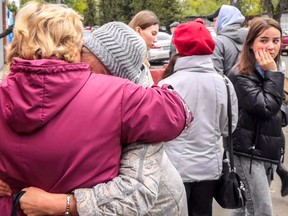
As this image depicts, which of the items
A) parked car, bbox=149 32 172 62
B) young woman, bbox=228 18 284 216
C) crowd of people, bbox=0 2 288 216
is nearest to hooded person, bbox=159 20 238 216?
young woman, bbox=228 18 284 216

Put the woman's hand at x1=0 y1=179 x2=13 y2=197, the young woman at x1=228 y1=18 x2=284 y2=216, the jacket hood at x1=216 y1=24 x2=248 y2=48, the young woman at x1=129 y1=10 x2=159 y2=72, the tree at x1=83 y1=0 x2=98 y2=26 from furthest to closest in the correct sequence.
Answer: the tree at x1=83 y1=0 x2=98 y2=26, the jacket hood at x1=216 y1=24 x2=248 y2=48, the young woman at x1=129 y1=10 x2=159 y2=72, the young woman at x1=228 y1=18 x2=284 y2=216, the woman's hand at x1=0 y1=179 x2=13 y2=197

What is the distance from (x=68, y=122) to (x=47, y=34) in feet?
1.04

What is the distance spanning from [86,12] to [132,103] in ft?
155

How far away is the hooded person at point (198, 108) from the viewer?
10.3 ft

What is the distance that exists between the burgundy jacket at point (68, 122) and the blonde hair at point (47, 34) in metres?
0.06

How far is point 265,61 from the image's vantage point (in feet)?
10.6

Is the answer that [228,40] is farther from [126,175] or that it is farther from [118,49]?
[126,175]

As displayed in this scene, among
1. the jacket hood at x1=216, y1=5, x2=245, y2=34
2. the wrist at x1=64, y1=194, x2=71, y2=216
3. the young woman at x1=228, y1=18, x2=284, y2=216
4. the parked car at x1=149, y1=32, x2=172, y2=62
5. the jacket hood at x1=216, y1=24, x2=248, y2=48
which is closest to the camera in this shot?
the wrist at x1=64, y1=194, x2=71, y2=216

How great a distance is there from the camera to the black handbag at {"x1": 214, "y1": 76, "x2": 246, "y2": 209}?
124 inches

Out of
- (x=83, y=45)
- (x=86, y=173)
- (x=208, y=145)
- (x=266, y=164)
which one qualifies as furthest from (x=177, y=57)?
(x=86, y=173)

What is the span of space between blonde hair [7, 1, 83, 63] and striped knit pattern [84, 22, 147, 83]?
0.11 m

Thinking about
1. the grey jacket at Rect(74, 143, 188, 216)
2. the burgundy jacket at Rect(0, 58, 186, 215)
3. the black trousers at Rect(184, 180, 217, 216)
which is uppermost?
the burgundy jacket at Rect(0, 58, 186, 215)

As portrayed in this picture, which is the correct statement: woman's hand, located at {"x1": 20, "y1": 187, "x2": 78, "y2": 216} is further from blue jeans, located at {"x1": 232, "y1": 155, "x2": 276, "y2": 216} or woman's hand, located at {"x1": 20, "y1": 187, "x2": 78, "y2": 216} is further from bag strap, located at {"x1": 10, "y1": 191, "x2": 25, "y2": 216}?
blue jeans, located at {"x1": 232, "y1": 155, "x2": 276, "y2": 216}

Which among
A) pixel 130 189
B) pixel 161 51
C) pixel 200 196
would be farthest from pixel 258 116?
pixel 161 51
